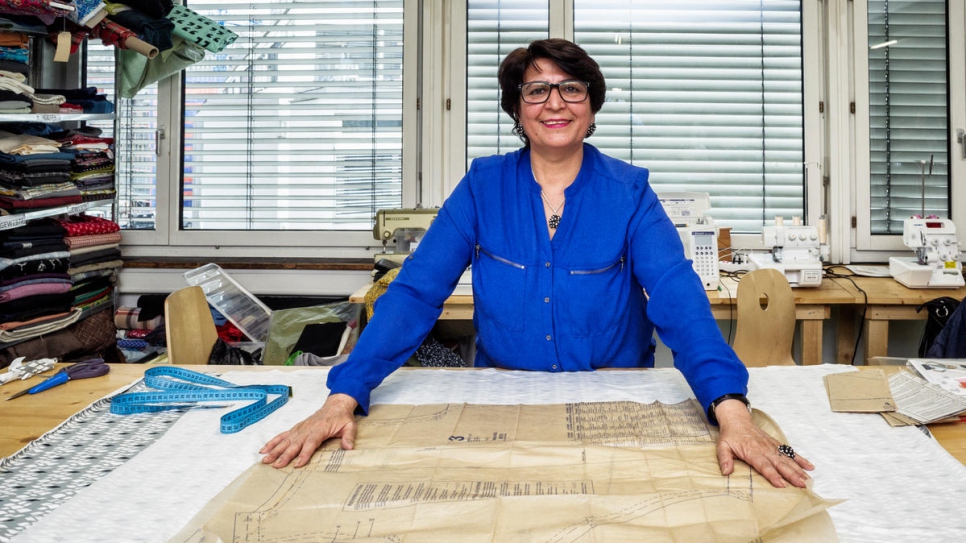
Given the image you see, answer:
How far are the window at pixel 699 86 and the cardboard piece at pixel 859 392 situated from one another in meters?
2.31

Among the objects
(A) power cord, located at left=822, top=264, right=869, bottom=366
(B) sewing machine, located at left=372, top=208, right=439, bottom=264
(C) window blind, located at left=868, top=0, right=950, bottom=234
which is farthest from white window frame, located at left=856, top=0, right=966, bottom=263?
(B) sewing machine, located at left=372, top=208, right=439, bottom=264

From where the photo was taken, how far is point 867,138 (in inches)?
138

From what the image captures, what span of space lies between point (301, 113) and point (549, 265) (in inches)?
96.9

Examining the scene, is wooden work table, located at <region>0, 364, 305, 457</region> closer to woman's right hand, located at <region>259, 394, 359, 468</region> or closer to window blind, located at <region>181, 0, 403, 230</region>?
woman's right hand, located at <region>259, 394, 359, 468</region>

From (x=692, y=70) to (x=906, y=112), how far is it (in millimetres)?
1007

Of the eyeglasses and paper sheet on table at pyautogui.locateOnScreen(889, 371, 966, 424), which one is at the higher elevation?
the eyeglasses

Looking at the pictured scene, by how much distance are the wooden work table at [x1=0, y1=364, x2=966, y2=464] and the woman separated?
1.41 feet

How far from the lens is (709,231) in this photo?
9.73ft

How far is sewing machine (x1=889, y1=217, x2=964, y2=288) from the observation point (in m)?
2.91

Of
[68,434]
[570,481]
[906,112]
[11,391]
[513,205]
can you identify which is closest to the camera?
[570,481]

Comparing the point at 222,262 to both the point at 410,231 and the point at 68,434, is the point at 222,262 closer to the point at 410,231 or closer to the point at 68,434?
the point at 410,231

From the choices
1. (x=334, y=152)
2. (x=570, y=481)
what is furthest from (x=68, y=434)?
(x=334, y=152)

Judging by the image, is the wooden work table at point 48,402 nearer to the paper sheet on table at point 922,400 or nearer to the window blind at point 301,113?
the paper sheet on table at point 922,400

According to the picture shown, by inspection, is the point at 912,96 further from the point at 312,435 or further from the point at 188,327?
the point at 312,435
